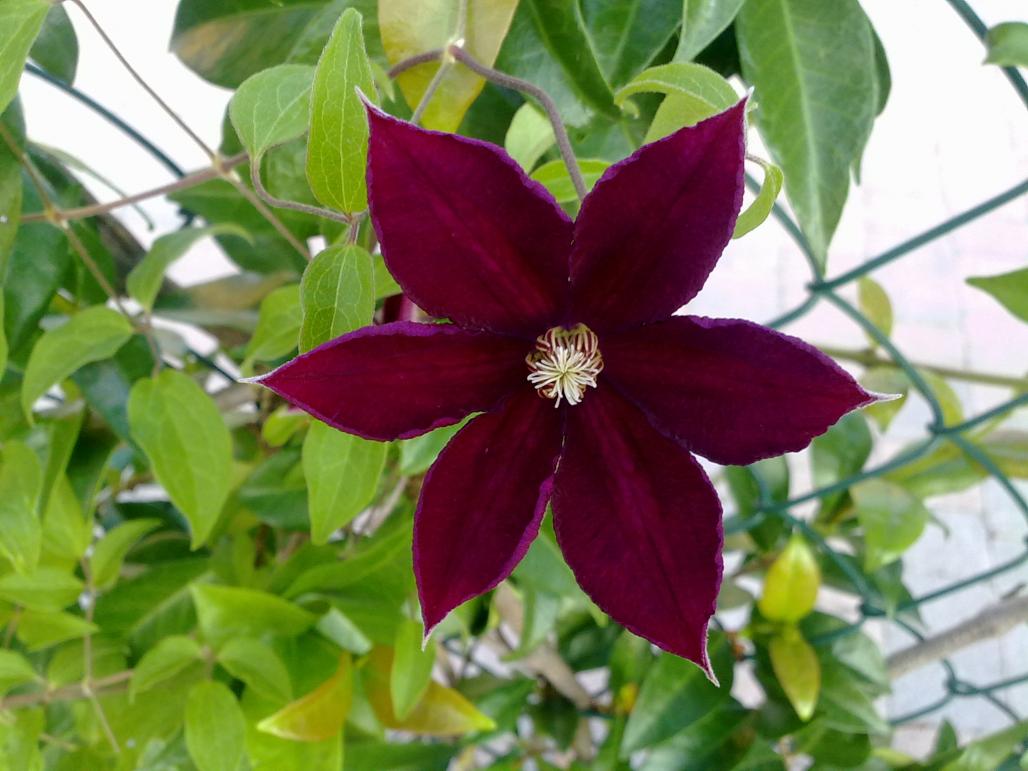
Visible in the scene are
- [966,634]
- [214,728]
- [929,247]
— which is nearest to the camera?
[214,728]

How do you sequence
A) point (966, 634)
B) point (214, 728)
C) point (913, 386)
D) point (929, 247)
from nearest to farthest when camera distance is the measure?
point (214, 728) < point (913, 386) < point (966, 634) < point (929, 247)

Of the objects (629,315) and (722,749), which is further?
(722,749)

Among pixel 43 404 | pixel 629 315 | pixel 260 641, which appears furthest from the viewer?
pixel 43 404

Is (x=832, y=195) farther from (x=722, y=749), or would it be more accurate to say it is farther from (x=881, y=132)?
(x=881, y=132)

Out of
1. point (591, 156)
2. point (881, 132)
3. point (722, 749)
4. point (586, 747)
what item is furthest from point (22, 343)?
point (881, 132)

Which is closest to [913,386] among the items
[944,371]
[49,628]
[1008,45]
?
[944,371]

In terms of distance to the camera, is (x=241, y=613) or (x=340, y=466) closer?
(x=340, y=466)

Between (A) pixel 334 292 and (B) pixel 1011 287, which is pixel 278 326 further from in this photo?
(B) pixel 1011 287
